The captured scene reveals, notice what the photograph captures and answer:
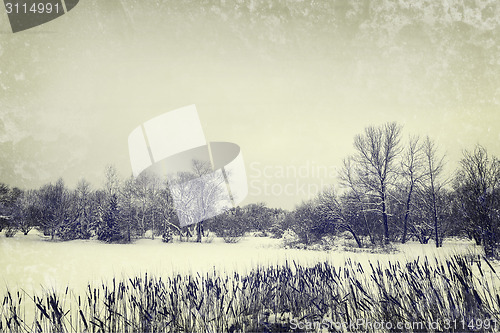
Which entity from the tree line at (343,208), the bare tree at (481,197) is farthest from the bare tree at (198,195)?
the bare tree at (481,197)

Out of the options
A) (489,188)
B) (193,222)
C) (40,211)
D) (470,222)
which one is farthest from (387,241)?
(40,211)

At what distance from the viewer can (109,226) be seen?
84.3 feet

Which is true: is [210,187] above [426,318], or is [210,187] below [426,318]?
above

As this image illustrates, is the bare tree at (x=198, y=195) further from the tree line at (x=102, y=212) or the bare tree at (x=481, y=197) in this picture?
the bare tree at (x=481, y=197)

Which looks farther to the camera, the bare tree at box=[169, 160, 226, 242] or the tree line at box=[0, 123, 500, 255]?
the bare tree at box=[169, 160, 226, 242]

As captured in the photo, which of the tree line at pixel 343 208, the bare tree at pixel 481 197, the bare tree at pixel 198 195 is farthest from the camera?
the bare tree at pixel 198 195

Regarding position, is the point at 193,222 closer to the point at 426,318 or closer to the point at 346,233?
the point at 346,233

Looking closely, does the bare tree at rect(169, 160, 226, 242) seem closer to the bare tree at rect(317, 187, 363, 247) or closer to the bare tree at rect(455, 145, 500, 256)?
the bare tree at rect(317, 187, 363, 247)

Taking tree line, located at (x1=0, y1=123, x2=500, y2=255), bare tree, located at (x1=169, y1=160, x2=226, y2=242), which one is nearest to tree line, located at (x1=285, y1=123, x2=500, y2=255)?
tree line, located at (x1=0, y1=123, x2=500, y2=255)

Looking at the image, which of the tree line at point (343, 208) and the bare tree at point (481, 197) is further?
the tree line at point (343, 208)

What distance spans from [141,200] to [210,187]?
939 centimetres

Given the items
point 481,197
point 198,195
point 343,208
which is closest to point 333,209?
point 343,208

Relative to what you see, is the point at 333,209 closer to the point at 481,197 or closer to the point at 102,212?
the point at 481,197

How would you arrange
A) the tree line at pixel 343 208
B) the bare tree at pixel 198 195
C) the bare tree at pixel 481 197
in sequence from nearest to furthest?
the bare tree at pixel 481 197
the tree line at pixel 343 208
the bare tree at pixel 198 195
